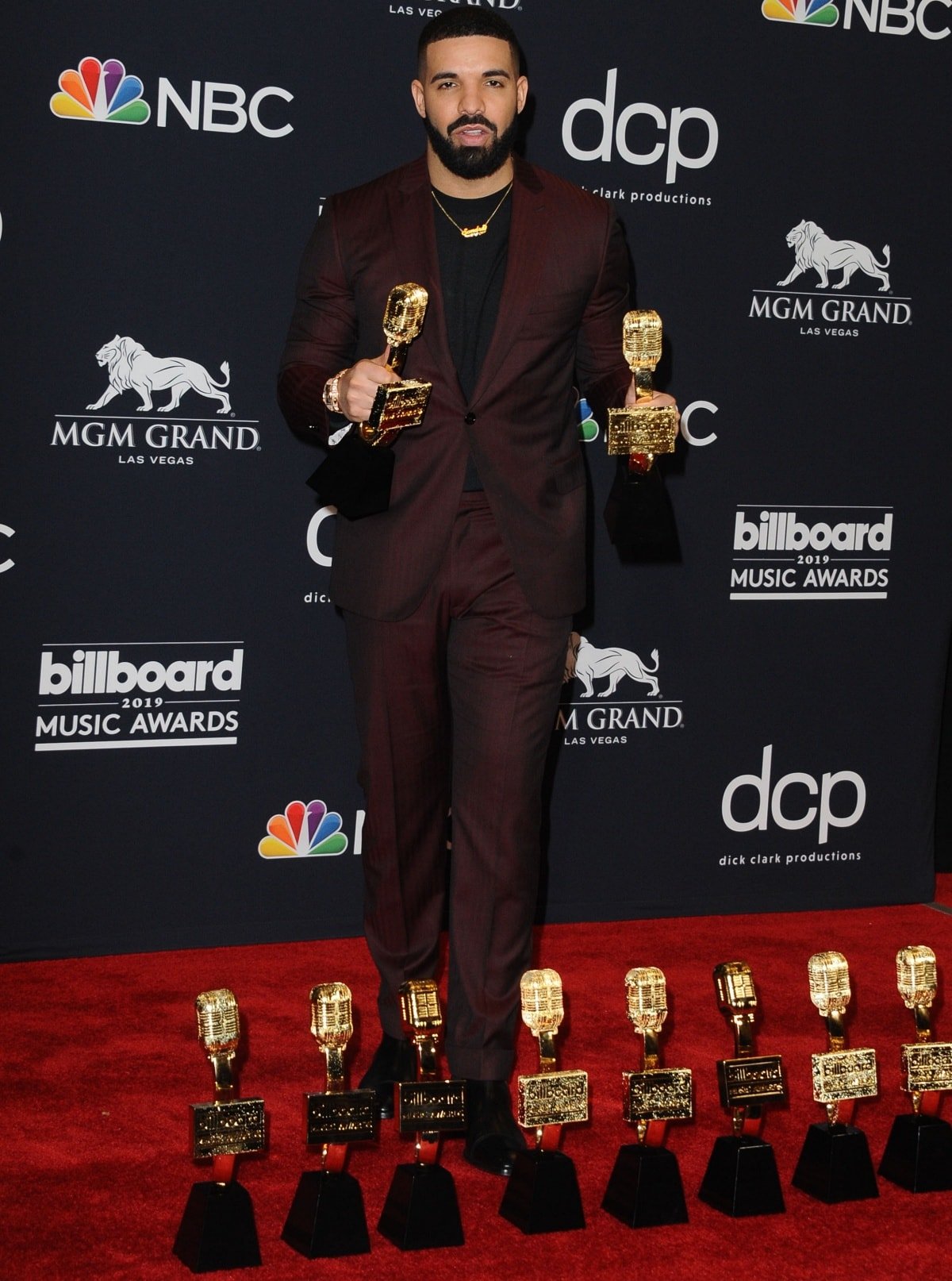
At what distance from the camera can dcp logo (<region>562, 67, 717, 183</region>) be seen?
4.22m

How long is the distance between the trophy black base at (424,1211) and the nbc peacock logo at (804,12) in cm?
330

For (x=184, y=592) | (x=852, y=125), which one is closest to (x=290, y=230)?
(x=184, y=592)

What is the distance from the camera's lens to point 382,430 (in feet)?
8.73

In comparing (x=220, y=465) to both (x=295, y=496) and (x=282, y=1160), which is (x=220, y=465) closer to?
(x=295, y=496)

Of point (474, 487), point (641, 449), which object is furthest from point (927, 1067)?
point (474, 487)

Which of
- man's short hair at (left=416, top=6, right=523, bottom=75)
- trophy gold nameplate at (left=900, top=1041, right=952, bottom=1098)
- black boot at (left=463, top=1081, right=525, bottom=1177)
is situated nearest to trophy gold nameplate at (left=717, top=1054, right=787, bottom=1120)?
trophy gold nameplate at (left=900, top=1041, right=952, bottom=1098)

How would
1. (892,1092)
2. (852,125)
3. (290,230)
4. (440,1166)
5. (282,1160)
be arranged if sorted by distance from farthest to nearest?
(852,125) → (290,230) → (892,1092) → (282,1160) → (440,1166)

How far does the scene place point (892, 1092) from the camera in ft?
10.9

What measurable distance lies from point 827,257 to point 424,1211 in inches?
120

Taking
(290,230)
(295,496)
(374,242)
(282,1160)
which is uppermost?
(290,230)

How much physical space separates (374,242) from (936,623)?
8.45 ft

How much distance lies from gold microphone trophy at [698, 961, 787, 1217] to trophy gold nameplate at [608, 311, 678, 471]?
915mm

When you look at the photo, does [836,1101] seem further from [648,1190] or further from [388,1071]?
[388,1071]

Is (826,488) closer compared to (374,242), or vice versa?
(374,242)
